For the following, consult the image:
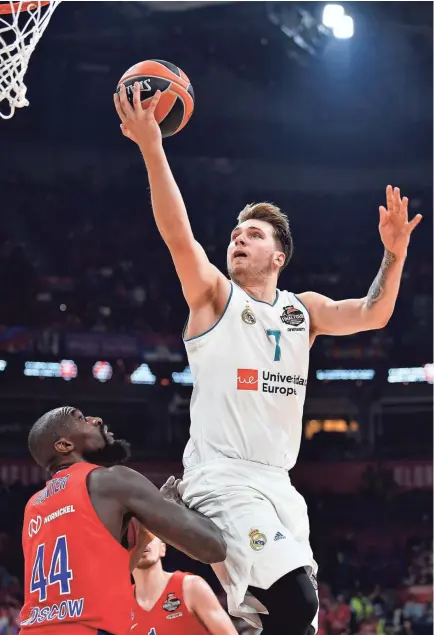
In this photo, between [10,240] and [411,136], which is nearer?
[10,240]

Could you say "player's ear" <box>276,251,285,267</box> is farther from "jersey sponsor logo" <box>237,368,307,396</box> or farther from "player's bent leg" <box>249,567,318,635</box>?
"player's bent leg" <box>249,567,318,635</box>

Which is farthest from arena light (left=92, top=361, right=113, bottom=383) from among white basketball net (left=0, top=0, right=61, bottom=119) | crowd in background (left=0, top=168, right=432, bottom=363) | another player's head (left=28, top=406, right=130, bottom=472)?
another player's head (left=28, top=406, right=130, bottom=472)

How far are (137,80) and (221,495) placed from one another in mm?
1585

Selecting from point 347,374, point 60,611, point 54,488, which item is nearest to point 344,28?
point 347,374

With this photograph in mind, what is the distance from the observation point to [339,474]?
44.2 feet

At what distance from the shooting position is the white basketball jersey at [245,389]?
11.4 feet

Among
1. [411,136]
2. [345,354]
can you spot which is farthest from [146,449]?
[411,136]

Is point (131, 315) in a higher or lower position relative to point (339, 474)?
higher

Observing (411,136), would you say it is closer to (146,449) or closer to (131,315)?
(131,315)

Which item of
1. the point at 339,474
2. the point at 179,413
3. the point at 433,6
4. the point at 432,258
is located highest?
the point at 433,6

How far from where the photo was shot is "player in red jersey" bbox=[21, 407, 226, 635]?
323cm

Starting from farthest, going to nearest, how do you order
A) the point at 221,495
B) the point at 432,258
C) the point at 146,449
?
1. the point at 432,258
2. the point at 146,449
3. the point at 221,495

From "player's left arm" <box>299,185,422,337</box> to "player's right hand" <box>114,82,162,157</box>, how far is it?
1022 mm

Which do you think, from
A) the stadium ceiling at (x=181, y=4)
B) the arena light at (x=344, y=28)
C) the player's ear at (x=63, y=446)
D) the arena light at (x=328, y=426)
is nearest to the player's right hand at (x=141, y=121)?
the player's ear at (x=63, y=446)
